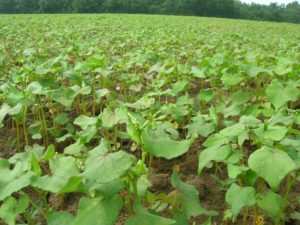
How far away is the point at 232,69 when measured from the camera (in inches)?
95.5

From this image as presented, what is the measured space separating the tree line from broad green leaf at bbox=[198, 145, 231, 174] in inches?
1326

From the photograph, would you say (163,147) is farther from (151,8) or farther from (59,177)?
(151,8)

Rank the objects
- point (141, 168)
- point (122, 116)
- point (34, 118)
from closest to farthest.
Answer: point (141, 168)
point (122, 116)
point (34, 118)

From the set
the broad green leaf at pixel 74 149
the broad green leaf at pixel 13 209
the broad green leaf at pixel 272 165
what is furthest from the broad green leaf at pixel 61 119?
the broad green leaf at pixel 272 165

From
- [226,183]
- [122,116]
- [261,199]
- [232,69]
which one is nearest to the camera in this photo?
[261,199]

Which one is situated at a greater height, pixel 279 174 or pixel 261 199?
pixel 279 174

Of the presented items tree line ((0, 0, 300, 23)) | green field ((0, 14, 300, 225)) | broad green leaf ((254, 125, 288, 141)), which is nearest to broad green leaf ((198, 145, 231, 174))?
green field ((0, 14, 300, 225))

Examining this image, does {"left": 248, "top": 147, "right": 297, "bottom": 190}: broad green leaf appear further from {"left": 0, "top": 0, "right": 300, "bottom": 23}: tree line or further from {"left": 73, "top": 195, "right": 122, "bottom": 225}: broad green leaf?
{"left": 0, "top": 0, "right": 300, "bottom": 23}: tree line

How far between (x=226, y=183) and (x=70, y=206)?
0.66 meters

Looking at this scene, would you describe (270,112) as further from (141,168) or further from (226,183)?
(141,168)

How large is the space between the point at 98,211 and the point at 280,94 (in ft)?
3.82

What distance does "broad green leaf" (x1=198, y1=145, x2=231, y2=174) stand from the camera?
48.8 inches

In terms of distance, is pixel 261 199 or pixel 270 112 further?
pixel 270 112

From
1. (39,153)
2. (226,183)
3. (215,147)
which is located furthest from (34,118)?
(215,147)
